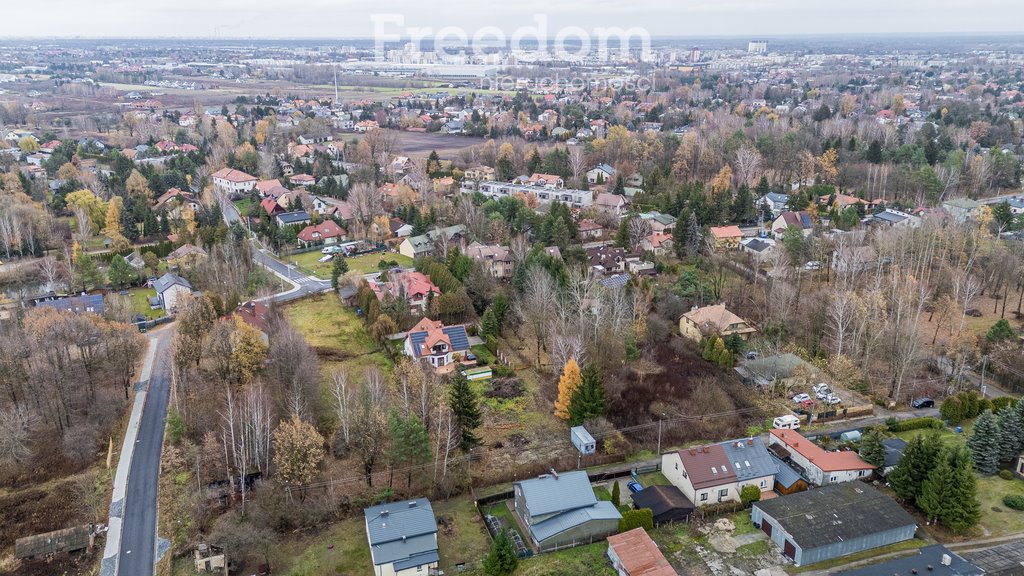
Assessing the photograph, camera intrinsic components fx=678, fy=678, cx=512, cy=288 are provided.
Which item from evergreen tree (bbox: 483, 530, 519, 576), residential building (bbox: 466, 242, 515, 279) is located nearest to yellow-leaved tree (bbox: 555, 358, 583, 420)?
evergreen tree (bbox: 483, 530, 519, 576)

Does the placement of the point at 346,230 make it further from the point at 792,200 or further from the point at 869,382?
the point at 869,382

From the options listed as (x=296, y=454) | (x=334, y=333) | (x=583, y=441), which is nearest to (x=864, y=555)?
(x=583, y=441)

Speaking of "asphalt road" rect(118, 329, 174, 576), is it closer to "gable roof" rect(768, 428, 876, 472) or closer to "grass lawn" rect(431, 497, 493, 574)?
"grass lawn" rect(431, 497, 493, 574)

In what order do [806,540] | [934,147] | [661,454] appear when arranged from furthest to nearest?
[934,147] < [661,454] < [806,540]

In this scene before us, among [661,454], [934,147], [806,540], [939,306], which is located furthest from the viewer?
[934,147]

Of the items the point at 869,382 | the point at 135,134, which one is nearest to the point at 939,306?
the point at 869,382

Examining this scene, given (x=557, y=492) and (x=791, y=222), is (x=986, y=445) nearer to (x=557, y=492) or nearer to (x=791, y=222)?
(x=557, y=492)
